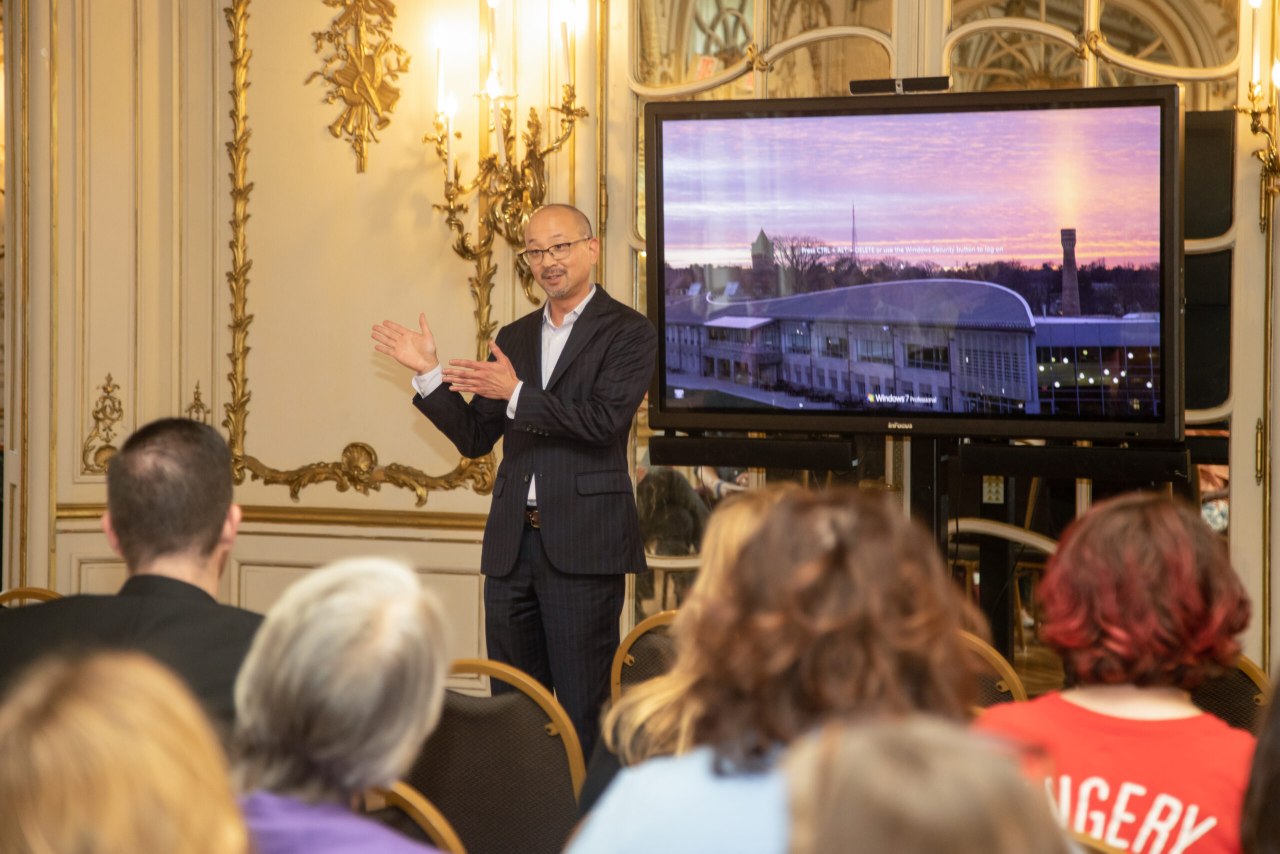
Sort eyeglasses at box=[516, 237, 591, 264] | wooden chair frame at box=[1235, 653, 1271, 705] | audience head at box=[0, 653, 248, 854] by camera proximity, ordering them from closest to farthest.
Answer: audience head at box=[0, 653, 248, 854] < wooden chair frame at box=[1235, 653, 1271, 705] < eyeglasses at box=[516, 237, 591, 264]

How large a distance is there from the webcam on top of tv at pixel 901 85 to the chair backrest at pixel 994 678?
6.77 ft

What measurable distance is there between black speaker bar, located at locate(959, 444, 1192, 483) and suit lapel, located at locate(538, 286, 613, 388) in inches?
47.7

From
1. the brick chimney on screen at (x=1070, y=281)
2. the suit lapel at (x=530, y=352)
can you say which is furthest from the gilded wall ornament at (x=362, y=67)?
the brick chimney on screen at (x=1070, y=281)

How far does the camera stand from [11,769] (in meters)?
0.92

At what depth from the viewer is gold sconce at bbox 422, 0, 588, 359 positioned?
4.74m

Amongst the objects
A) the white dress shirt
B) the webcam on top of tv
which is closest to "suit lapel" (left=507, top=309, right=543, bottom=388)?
the white dress shirt

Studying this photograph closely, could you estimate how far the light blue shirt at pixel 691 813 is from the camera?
3.91 feet

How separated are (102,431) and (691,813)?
4362 mm

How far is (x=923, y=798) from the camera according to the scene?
2.44ft

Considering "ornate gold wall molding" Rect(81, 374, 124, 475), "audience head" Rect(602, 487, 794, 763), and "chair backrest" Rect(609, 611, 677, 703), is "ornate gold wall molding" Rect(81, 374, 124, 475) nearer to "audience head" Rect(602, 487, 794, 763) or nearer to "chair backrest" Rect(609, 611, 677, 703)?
"chair backrest" Rect(609, 611, 677, 703)

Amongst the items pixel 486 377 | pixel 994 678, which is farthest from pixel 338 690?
pixel 486 377

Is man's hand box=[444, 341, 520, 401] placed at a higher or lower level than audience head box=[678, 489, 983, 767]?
higher

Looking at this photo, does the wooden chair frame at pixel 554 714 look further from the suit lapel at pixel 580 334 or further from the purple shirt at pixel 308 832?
the suit lapel at pixel 580 334

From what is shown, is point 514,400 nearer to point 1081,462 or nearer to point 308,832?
point 1081,462
